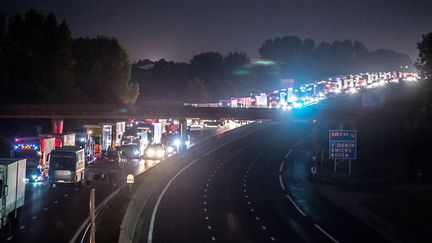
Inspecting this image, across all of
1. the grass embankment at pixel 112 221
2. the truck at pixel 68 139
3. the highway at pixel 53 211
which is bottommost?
the highway at pixel 53 211

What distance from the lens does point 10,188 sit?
1121 inches

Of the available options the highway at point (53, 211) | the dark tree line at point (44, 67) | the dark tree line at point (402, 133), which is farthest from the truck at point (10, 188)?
the dark tree line at point (44, 67)

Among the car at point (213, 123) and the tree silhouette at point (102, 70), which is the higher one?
the tree silhouette at point (102, 70)

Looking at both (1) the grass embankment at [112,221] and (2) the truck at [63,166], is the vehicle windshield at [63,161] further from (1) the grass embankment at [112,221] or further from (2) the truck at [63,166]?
(1) the grass embankment at [112,221]

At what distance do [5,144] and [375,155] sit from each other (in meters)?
48.3

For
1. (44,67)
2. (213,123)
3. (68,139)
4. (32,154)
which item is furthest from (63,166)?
(213,123)

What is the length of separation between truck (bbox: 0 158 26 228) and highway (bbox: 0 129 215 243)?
0.87m

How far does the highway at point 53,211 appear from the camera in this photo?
93.4 feet

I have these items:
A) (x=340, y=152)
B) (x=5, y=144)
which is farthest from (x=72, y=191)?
(x=5, y=144)

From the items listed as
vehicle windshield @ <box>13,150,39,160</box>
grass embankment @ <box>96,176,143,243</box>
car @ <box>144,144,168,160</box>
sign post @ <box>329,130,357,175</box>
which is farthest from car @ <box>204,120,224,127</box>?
grass embankment @ <box>96,176,143,243</box>

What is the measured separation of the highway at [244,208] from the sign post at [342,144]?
4.00 metres

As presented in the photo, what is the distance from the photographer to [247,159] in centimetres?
7438

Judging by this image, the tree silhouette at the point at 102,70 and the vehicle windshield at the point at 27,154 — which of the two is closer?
the vehicle windshield at the point at 27,154

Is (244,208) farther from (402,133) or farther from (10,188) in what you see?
(402,133)
